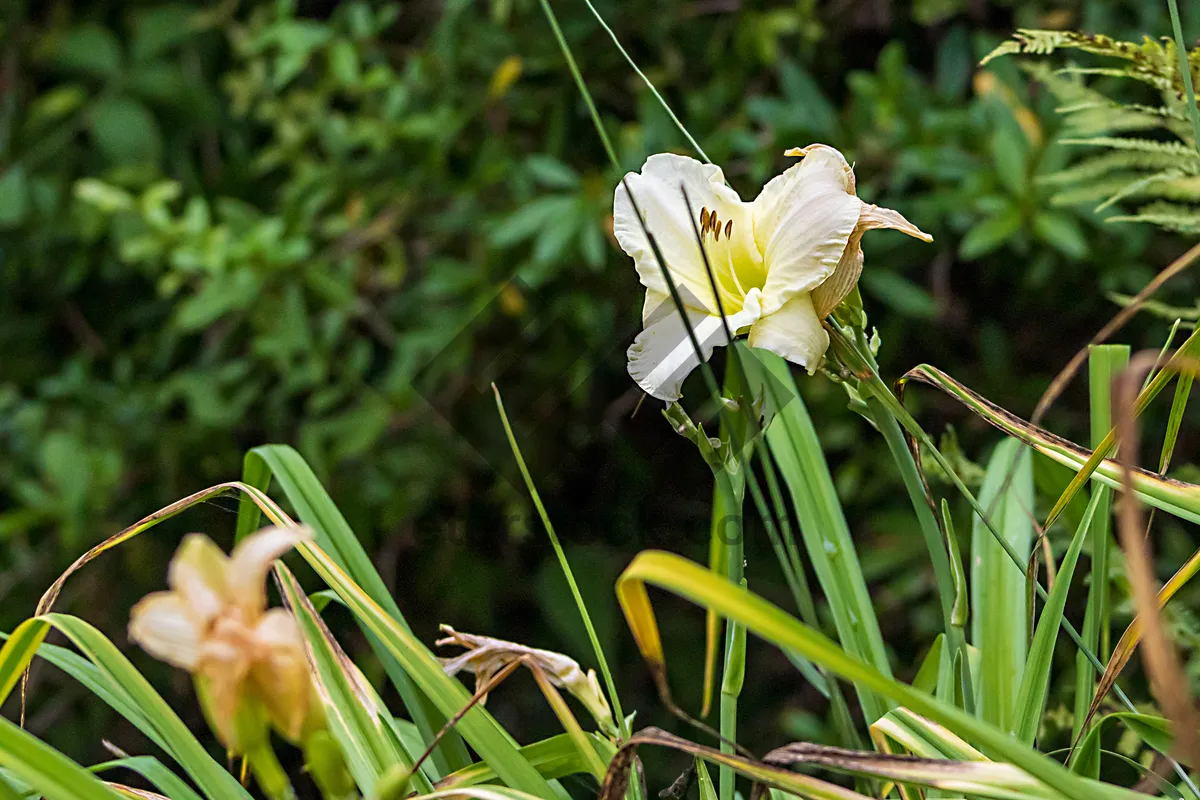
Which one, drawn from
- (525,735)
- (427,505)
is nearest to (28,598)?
(427,505)

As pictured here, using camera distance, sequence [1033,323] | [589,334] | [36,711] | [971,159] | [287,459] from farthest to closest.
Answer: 1. [36,711]
2. [1033,323]
3. [589,334]
4. [971,159]
5. [287,459]

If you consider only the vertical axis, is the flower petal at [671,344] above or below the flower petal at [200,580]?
below

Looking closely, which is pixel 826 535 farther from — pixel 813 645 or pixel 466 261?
pixel 466 261

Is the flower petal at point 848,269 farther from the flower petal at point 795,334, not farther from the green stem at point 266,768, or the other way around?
the green stem at point 266,768

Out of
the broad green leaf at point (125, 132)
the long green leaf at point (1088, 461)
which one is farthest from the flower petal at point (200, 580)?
the broad green leaf at point (125, 132)

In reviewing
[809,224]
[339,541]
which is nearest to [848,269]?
[809,224]

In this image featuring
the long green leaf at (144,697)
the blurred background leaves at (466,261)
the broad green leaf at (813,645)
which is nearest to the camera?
the broad green leaf at (813,645)

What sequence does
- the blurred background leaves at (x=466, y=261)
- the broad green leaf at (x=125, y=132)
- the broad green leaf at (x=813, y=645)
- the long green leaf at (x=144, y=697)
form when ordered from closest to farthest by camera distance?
the broad green leaf at (x=813, y=645)
the long green leaf at (x=144, y=697)
the blurred background leaves at (x=466, y=261)
the broad green leaf at (x=125, y=132)

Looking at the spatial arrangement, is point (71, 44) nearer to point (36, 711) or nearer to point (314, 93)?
point (314, 93)
